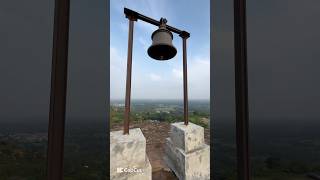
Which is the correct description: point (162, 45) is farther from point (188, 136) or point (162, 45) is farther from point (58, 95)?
point (58, 95)

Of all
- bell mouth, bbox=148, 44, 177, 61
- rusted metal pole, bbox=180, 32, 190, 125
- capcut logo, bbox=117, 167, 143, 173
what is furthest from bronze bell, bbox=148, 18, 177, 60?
capcut logo, bbox=117, 167, 143, 173

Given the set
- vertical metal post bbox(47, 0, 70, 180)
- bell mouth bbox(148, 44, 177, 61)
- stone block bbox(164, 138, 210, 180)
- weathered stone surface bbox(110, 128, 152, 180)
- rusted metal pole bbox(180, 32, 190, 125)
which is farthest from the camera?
rusted metal pole bbox(180, 32, 190, 125)

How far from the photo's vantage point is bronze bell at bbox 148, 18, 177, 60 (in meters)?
1.61

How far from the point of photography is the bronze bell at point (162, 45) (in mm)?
1612

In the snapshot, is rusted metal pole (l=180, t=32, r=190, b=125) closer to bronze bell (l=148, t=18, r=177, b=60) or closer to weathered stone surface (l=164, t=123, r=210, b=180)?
weathered stone surface (l=164, t=123, r=210, b=180)

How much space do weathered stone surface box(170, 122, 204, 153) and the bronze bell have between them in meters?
0.83

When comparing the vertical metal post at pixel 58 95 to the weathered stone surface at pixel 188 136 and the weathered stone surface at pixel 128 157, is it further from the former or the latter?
the weathered stone surface at pixel 188 136

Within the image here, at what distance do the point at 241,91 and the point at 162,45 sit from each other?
3.89 feet

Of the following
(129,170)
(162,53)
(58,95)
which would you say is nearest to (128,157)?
(129,170)

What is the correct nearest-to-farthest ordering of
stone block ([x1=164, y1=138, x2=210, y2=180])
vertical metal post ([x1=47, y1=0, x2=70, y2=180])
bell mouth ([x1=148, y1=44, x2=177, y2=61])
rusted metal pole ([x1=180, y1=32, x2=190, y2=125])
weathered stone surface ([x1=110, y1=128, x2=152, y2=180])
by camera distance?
vertical metal post ([x1=47, y1=0, x2=70, y2=180])
weathered stone surface ([x1=110, y1=128, x2=152, y2=180])
bell mouth ([x1=148, y1=44, x2=177, y2=61])
stone block ([x1=164, y1=138, x2=210, y2=180])
rusted metal pole ([x1=180, y1=32, x2=190, y2=125])

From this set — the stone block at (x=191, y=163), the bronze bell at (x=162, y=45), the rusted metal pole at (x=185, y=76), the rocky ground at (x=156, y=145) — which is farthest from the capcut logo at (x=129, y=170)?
the bronze bell at (x=162, y=45)

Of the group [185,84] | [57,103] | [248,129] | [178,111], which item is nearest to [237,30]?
[248,129]

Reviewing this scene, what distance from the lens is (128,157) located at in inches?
63.6

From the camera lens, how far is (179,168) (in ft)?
7.04
